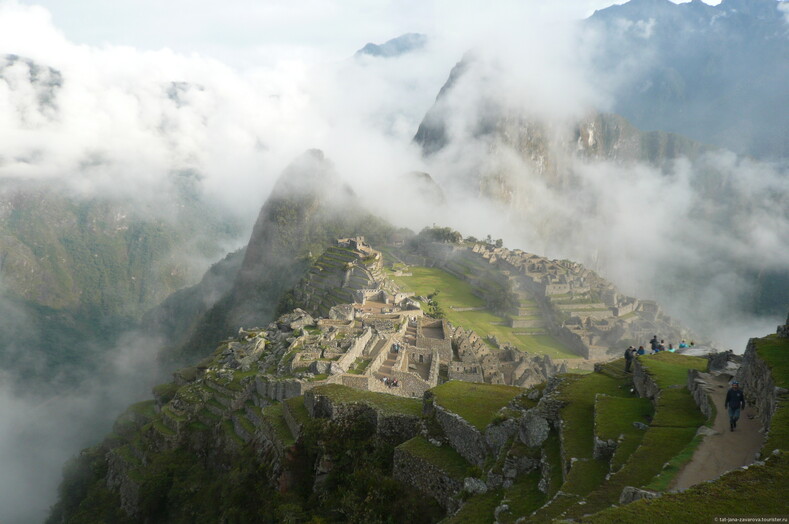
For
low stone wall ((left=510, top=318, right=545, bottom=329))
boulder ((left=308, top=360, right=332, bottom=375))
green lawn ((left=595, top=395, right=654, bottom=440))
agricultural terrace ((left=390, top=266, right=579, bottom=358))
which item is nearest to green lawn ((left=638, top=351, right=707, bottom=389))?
green lawn ((left=595, top=395, right=654, bottom=440))

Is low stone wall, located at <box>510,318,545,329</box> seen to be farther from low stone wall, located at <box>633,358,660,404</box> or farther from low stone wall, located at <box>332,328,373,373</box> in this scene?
low stone wall, located at <box>633,358,660,404</box>

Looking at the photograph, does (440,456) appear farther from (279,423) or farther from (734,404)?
(279,423)

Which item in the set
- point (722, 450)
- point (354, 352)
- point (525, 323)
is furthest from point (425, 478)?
point (525, 323)

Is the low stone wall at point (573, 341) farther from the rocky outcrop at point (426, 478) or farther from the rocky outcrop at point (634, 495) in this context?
the rocky outcrop at point (634, 495)

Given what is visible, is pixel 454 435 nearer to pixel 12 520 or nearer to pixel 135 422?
pixel 135 422

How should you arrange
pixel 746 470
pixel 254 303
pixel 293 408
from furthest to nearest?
1. pixel 254 303
2. pixel 293 408
3. pixel 746 470

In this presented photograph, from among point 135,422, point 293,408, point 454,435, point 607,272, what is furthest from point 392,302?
point 607,272
